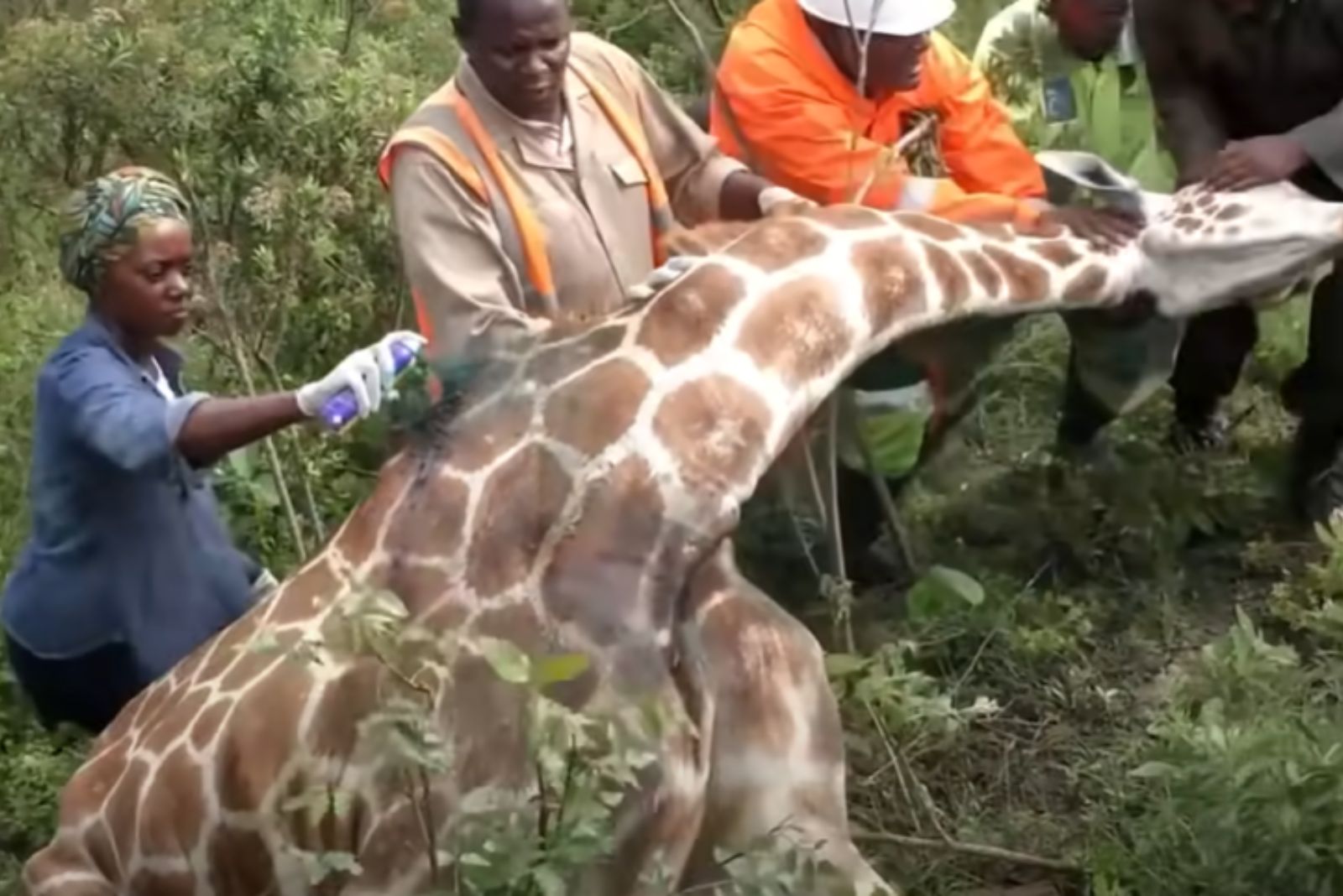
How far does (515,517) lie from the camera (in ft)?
10.6

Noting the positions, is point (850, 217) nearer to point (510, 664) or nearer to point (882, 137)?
point (882, 137)

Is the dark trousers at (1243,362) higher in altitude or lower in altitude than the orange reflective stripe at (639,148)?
lower

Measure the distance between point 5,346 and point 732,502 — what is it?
10.5 feet

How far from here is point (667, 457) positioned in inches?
125

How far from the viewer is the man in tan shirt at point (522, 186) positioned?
366cm

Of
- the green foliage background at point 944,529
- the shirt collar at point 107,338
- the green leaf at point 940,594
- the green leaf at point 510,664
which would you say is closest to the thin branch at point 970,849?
the green foliage background at point 944,529

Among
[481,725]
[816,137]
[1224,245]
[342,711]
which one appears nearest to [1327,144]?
[1224,245]

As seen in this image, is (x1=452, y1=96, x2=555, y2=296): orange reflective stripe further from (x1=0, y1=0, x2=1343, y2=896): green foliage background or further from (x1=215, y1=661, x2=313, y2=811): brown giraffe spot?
(x1=215, y1=661, x2=313, y2=811): brown giraffe spot

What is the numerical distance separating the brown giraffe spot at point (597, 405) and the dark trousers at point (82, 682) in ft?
3.16

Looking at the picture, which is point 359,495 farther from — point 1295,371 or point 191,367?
point 1295,371

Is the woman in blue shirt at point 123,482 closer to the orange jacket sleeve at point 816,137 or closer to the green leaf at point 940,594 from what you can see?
the orange jacket sleeve at point 816,137

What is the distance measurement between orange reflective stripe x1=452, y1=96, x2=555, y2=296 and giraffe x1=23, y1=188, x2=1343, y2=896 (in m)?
0.36

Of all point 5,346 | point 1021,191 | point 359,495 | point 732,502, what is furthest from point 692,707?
point 5,346

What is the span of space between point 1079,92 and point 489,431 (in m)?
1.97
